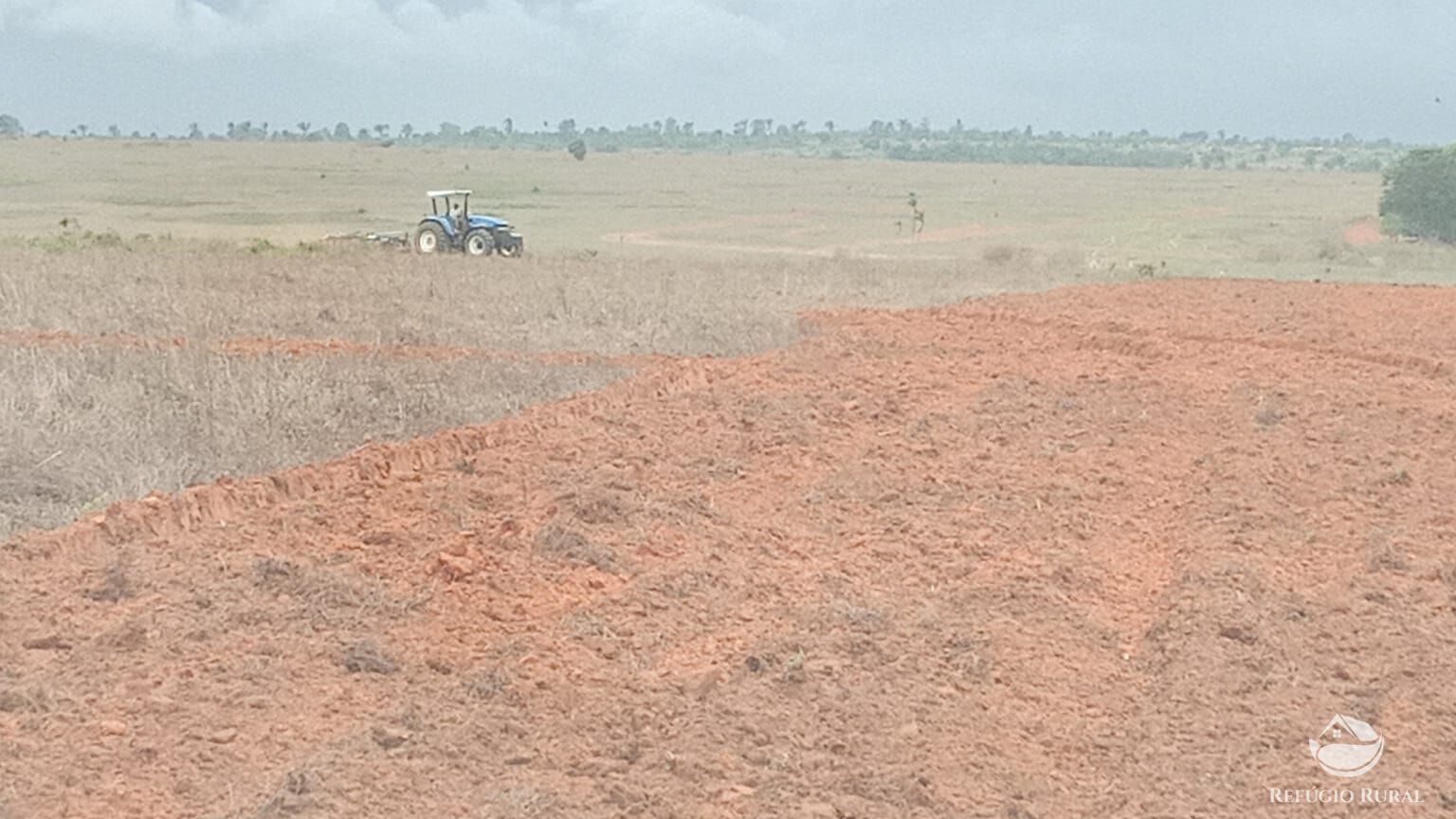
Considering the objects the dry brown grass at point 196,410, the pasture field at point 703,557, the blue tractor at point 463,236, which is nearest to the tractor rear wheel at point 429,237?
the blue tractor at point 463,236

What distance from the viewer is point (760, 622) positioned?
617cm

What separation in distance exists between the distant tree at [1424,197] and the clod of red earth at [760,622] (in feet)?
101

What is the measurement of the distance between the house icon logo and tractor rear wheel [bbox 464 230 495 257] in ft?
70.8

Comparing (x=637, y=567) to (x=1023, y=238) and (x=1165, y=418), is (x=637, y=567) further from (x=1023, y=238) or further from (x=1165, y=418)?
(x=1023, y=238)

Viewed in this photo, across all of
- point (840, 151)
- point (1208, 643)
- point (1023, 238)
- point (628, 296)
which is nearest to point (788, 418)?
point (1208, 643)

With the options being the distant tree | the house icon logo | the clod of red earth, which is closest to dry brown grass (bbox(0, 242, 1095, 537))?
the clod of red earth

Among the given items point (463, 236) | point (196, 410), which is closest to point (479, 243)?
point (463, 236)

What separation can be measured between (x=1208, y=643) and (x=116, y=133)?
144795 mm

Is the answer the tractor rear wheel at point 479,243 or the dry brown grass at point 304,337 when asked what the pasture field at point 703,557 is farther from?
the tractor rear wheel at point 479,243

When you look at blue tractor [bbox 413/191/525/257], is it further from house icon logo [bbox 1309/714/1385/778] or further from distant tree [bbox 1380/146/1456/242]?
distant tree [bbox 1380/146/1456/242]

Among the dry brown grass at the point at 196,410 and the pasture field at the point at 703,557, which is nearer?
the pasture field at the point at 703,557

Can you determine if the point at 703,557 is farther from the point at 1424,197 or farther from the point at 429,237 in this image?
A: the point at 1424,197

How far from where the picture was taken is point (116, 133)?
136 m

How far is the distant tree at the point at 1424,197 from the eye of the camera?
124 feet
